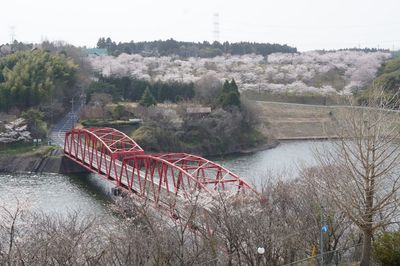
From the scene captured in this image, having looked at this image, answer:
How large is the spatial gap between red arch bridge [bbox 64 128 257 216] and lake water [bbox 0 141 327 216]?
1.12m

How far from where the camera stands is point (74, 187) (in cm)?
2886

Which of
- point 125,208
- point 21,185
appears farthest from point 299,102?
point 125,208

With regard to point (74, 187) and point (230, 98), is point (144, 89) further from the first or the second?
point (74, 187)

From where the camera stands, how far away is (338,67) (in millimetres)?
77688

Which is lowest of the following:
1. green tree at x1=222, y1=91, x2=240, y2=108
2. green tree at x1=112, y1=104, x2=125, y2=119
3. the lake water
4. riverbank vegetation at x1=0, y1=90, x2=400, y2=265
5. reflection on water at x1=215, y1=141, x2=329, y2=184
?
reflection on water at x1=215, y1=141, x2=329, y2=184

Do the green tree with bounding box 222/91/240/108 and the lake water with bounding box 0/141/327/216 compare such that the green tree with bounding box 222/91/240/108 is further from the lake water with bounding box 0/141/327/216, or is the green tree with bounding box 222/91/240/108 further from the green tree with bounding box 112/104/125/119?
the green tree with bounding box 112/104/125/119

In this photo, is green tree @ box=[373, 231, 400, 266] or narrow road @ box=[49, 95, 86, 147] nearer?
green tree @ box=[373, 231, 400, 266]

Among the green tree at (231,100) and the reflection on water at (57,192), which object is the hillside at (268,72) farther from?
the reflection on water at (57,192)

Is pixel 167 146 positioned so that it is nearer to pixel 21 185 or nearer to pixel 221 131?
pixel 221 131

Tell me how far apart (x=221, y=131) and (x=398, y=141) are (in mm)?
29750

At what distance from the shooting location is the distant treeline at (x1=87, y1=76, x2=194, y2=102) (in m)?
49.9

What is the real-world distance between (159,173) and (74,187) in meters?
8.78

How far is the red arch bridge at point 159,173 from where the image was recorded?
1737cm

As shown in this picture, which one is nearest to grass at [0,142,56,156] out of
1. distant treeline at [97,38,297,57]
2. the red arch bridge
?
the red arch bridge
